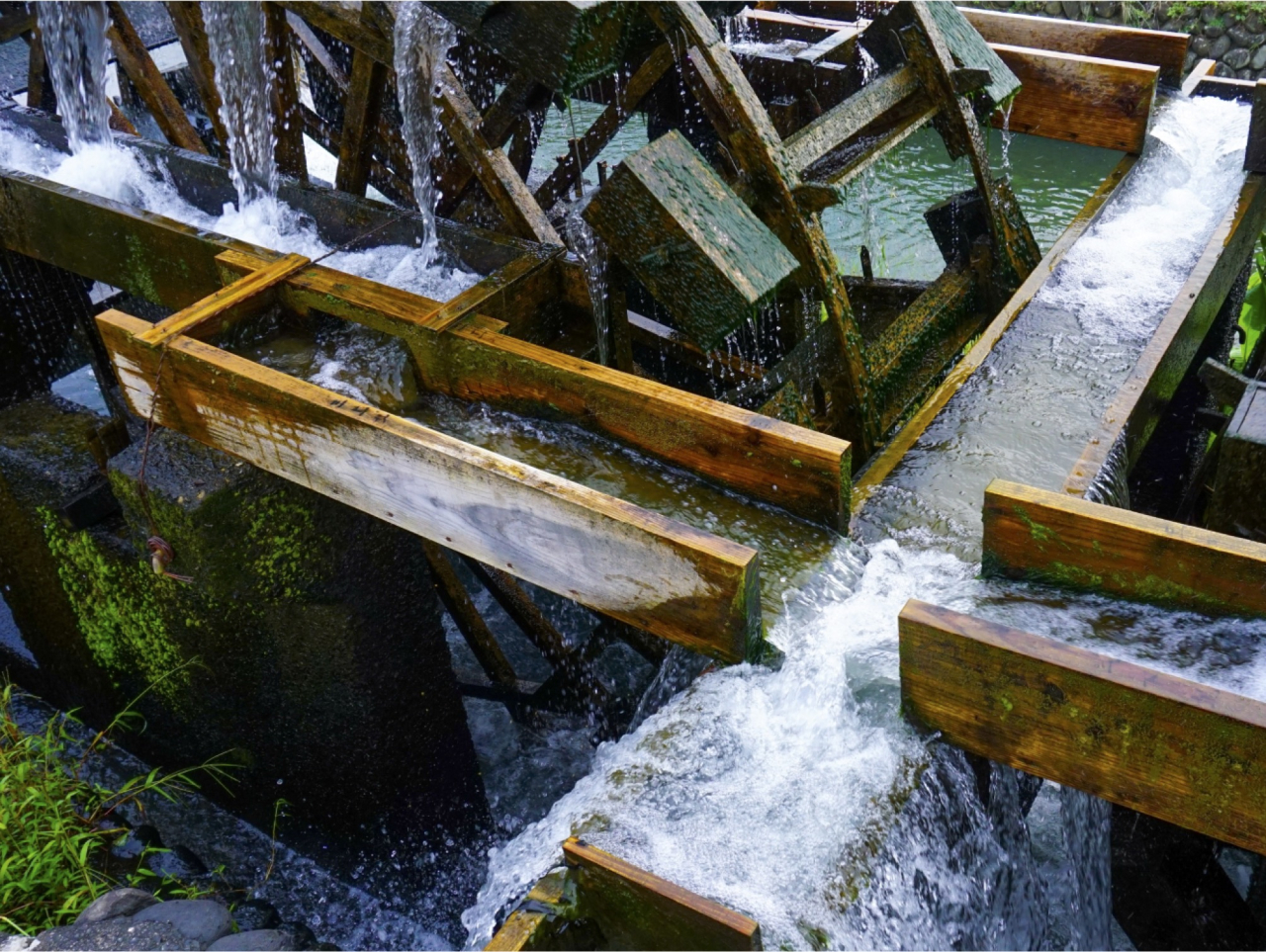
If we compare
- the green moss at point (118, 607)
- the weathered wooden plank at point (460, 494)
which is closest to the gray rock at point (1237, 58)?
the weathered wooden plank at point (460, 494)

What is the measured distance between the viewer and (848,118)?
4.40 m

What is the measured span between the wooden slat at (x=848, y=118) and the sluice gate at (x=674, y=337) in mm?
21

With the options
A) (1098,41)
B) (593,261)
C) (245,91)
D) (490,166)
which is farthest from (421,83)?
(1098,41)

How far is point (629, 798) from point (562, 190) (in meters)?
3.34

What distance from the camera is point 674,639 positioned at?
2.90 metres

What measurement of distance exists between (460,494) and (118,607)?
221cm

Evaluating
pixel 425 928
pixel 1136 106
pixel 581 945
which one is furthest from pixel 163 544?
pixel 1136 106

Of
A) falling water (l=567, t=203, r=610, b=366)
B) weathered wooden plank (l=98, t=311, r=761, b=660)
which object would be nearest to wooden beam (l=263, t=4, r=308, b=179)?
falling water (l=567, t=203, r=610, b=366)

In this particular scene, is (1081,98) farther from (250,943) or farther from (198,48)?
(250,943)

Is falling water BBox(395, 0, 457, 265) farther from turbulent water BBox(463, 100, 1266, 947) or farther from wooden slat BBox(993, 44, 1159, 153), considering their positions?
wooden slat BBox(993, 44, 1159, 153)

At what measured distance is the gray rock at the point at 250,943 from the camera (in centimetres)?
326

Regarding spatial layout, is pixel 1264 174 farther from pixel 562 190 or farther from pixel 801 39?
pixel 562 190

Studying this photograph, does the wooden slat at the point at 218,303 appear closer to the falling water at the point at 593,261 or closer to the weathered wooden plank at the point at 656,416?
the weathered wooden plank at the point at 656,416

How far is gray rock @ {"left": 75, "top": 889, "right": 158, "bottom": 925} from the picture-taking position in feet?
11.2
